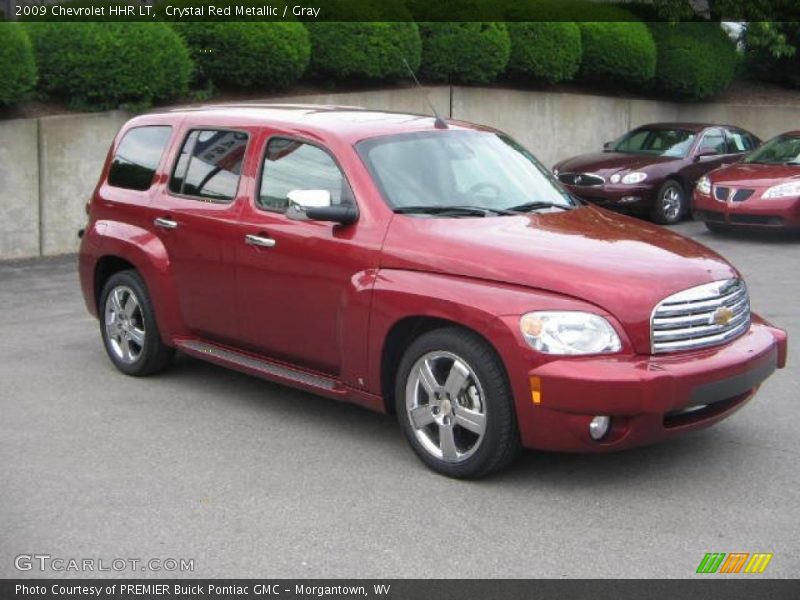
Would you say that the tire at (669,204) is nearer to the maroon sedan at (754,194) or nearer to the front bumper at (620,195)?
the front bumper at (620,195)

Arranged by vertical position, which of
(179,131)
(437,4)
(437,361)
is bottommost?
(437,361)

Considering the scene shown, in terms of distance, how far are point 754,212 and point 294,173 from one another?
30.3 ft

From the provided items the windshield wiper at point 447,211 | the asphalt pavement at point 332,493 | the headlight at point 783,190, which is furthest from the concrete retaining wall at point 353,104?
the windshield wiper at point 447,211

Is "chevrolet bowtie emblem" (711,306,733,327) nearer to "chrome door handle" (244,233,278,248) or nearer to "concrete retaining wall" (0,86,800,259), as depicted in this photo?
"chrome door handle" (244,233,278,248)

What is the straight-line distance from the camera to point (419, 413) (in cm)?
587

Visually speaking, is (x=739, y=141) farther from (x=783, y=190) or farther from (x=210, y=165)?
(x=210, y=165)

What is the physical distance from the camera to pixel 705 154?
1703 cm

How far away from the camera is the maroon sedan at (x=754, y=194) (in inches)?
569

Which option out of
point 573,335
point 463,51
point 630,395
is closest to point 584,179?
point 463,51

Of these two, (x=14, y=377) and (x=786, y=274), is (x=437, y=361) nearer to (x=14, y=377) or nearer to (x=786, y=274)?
(x=14, y=377)

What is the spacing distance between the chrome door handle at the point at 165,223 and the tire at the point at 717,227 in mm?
9308

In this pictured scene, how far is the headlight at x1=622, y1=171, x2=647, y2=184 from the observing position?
52.1ft

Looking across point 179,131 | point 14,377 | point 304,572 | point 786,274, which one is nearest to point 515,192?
point 179,131
